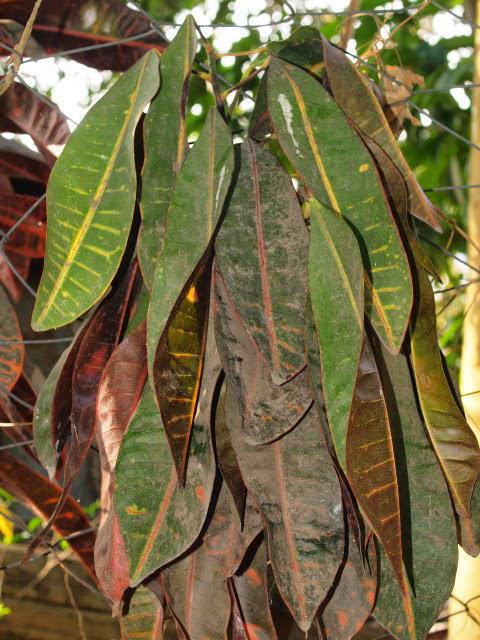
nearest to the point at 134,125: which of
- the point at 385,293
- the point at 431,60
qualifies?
the point at 385,293

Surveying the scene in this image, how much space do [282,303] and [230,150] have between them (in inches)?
4.5

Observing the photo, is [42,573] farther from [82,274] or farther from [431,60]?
[431,60]

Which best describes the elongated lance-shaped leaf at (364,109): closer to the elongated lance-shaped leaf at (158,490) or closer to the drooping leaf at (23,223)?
the elongated lance-shaped leaf at (158,490)

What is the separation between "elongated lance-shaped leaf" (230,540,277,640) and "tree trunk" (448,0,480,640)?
29cm

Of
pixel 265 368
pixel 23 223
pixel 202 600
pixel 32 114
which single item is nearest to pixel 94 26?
pixel 32 114

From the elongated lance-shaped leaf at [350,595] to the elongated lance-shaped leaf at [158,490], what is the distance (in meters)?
0.11

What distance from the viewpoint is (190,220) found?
0.52 meters

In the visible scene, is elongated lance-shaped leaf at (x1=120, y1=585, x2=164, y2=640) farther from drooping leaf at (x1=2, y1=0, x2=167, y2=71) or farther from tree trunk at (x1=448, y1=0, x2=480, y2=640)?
drooping leaf at (x1=2, y1=0, x2=167, y2=71)

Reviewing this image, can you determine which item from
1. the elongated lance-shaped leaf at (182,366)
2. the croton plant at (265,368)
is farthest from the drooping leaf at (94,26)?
the elongated lance-shaped leaf at (182,366)

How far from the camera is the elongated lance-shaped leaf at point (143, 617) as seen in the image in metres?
0.63

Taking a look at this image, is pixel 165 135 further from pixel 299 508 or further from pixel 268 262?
pixel 299 508

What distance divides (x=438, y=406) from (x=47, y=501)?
39 cm

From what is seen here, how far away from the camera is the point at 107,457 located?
604 mm

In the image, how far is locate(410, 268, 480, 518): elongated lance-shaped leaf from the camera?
0.57 m
